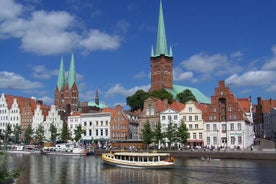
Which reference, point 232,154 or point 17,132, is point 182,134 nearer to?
point 232,154

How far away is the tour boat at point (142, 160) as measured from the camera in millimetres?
61875

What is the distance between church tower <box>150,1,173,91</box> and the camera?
18375cm

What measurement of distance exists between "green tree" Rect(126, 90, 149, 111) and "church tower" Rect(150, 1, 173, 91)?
42.4 m

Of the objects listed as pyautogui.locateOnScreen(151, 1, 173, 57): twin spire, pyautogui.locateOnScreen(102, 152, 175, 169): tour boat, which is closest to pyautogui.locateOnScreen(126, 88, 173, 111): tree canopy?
pyautogui.locateOnScreen(151, 1, 173, 57): twin spire

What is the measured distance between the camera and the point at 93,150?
101438 millimetres

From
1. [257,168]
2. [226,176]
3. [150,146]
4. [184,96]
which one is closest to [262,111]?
[184,96]

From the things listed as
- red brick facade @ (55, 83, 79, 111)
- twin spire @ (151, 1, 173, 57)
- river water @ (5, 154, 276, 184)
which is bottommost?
river water @ (5, 154, 276, 184)

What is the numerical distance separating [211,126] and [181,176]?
2088 inches

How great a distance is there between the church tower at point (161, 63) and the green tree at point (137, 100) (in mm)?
42379

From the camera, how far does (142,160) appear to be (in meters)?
64.9

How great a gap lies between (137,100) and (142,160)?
74.2 meters

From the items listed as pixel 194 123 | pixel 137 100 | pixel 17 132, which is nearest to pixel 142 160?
pixel 194 123

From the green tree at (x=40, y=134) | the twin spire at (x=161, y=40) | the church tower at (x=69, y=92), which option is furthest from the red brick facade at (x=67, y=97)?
the green tree at (x=40, y=134)

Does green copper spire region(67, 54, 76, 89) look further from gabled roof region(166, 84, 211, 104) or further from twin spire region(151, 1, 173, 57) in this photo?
gabled roof region(166, 84, 211, 104)
